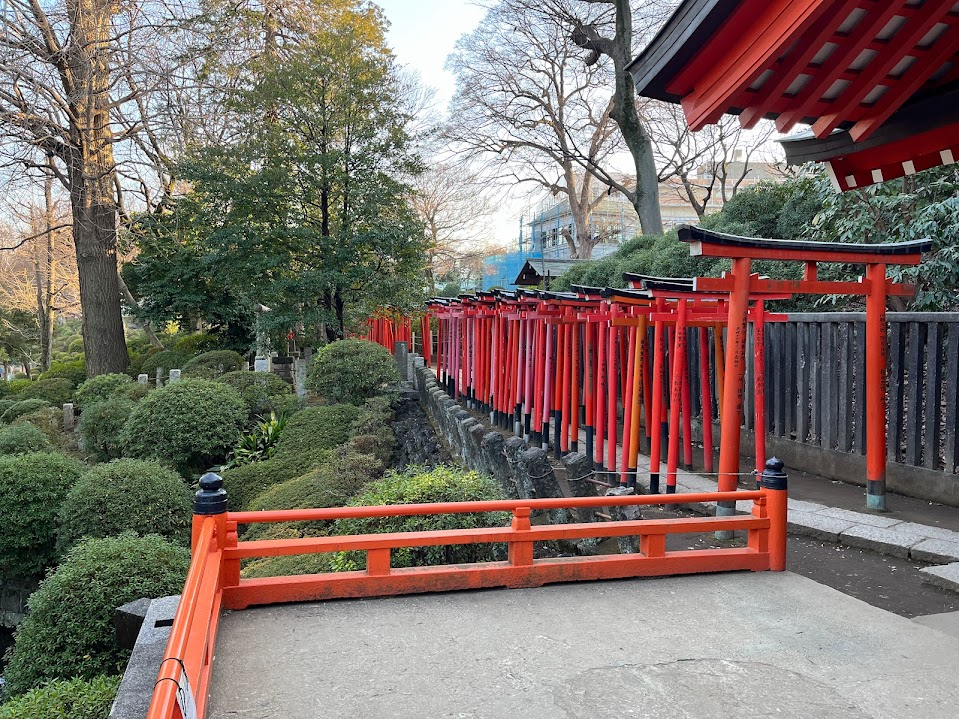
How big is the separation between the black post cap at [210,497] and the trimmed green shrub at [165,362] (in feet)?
61.2

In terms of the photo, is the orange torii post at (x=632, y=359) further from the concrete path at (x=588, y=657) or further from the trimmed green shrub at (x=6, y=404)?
the trimmed green shrub at (x=6, y=404)

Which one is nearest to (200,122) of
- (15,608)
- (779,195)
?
(15,608)

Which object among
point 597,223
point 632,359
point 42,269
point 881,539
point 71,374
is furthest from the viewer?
point 597,223

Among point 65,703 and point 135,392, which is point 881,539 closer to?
point 65,703

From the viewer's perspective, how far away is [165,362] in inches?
832

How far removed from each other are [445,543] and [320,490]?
4499 millimetres

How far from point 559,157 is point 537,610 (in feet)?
82.7

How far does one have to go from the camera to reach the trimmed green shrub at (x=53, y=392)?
19219 mm

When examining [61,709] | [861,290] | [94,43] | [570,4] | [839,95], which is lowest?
[61,709]

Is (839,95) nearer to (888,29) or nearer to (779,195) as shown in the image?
(888,29)

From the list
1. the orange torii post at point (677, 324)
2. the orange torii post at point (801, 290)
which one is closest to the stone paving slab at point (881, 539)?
the orange torii post at point (801, 290)

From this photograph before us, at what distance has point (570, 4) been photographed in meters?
21.4

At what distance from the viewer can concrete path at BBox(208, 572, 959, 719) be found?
273cm

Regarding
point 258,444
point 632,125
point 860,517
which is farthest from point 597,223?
point 860,517
